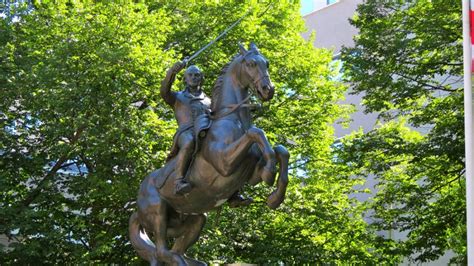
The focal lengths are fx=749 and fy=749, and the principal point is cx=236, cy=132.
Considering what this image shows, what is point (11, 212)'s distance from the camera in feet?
60.8

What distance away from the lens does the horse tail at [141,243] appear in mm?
8797

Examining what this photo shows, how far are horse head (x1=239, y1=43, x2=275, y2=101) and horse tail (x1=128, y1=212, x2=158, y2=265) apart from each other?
2.33 m

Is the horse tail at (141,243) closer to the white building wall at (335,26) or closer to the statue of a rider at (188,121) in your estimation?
the statue of a rider at (188,121)

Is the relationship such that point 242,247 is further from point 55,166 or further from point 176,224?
point 176,224

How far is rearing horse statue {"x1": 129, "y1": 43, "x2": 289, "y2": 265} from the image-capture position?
294 inches

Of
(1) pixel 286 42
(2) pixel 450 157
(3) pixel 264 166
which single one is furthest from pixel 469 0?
(1) pixel 286 42

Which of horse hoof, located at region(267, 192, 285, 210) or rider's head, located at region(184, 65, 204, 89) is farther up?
rider's head, located at region(184, 65, 204, 89)

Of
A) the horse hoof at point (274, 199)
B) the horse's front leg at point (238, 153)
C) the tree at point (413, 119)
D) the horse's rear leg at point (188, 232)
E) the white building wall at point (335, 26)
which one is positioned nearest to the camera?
the horse's front leg at point (238, 153)

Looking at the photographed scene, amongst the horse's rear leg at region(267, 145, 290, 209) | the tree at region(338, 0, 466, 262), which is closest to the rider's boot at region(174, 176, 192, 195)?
the horse's rear leg at region(267, 145, 290, 209)

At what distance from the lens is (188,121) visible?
858 centimetres

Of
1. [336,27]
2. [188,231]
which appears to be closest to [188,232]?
[188,231]

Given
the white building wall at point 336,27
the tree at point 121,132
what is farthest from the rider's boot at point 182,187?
the white building wall at point 336,27

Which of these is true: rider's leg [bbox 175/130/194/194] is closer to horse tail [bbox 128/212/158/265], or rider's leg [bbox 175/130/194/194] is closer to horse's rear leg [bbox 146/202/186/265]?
horse's rear leg [bbox 146/202/186/265]

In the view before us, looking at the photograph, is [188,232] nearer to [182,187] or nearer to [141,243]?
[141,243]
